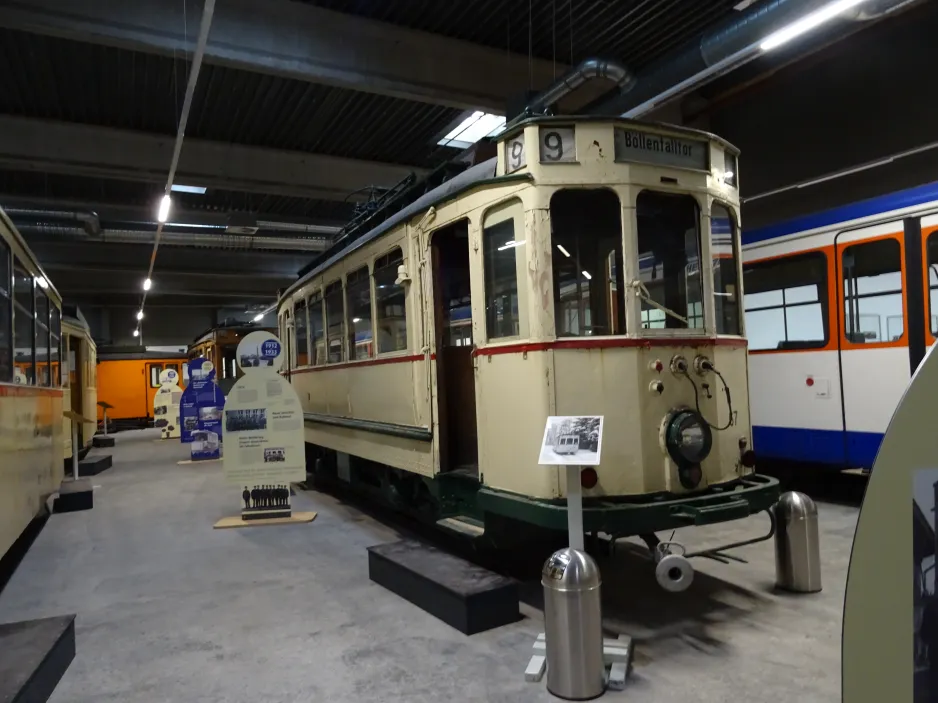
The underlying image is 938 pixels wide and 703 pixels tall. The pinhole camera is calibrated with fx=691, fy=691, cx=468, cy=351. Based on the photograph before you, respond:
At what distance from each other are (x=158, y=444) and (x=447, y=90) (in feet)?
41.0

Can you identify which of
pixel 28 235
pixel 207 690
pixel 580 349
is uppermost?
pixel 28 235

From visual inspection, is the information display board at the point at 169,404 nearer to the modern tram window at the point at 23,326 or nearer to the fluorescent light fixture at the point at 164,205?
the fluorescent light fixture at the point at 164,205

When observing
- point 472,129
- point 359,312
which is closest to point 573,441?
point 359,312

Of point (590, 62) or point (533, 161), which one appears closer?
point (533, 161)

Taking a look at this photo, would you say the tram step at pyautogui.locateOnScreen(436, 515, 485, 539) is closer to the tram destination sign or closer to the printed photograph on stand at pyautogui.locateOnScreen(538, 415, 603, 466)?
the printed photograph on stand at pyautogui.locateOnScreen(538, 415, 603, 466)

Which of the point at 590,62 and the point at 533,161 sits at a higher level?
the point at 590,62

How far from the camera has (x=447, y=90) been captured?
8633 millimetres

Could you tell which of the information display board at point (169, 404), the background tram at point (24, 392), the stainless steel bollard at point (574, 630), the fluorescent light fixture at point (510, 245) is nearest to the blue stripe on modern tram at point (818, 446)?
the fluorescent light fixture at point (510, 245)

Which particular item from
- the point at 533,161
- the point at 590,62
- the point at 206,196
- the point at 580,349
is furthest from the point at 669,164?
the point at 206,196

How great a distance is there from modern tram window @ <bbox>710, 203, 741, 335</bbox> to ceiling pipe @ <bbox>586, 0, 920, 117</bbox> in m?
2.32

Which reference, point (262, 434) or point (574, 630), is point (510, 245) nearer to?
point (574, 630)

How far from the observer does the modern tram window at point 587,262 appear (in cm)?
415

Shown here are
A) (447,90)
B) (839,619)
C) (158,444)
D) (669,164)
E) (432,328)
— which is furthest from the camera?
(158,444)

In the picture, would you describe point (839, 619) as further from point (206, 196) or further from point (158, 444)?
point (158, 444)
